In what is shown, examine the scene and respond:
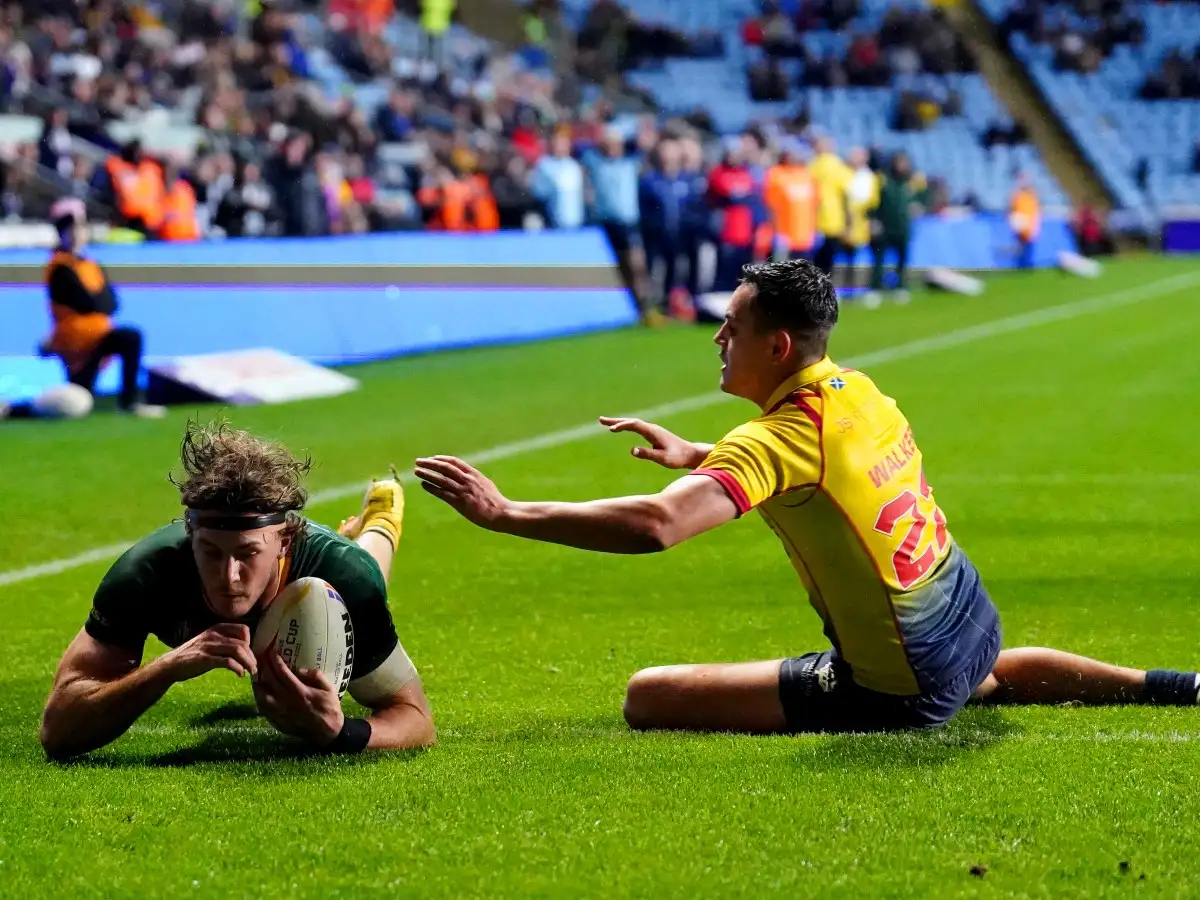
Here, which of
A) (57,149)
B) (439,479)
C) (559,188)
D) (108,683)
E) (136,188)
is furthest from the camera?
(559,188)

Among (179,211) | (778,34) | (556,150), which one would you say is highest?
(778,34)

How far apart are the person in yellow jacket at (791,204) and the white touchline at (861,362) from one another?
3.53 metres

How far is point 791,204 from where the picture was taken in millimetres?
26266

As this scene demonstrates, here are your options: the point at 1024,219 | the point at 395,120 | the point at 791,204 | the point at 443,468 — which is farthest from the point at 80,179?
the point at 443,468

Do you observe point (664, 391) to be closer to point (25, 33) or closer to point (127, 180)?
point (127, 180)

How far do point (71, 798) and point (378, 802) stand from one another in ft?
2.82

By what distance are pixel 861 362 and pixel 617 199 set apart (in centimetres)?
606

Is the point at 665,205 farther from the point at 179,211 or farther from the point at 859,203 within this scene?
the point at 179,211

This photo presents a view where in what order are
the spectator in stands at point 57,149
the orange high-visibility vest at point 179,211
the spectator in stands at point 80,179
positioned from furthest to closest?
the spectator in stands at point 57,149 < the spectator in stands at point 80,179 < the orange high-visibility vest at point 179,211

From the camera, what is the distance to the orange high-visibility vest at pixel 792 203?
1033 inches

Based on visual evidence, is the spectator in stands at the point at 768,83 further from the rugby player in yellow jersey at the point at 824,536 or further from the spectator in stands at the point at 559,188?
the rugby player in yellow jersey at the point at 824,536

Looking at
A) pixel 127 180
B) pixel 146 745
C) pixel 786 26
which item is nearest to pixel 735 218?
pixel 127 180

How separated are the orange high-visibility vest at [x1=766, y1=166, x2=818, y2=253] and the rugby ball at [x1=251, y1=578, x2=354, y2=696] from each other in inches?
858

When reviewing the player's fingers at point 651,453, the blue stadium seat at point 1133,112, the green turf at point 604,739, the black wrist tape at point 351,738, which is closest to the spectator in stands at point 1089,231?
the blue stadium seat at point 1133,112
